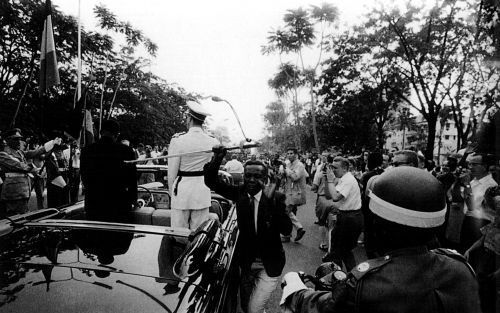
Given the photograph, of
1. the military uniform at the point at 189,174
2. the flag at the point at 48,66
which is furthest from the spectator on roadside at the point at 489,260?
the flag at the point at 48,66

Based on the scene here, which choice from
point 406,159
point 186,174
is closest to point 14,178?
point 186,174

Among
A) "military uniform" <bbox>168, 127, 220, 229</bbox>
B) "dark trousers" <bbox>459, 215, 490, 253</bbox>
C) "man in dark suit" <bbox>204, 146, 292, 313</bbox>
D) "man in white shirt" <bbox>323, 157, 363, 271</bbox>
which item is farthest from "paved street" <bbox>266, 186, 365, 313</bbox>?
"dark trousers" <bbox>459, 215, 490, 253</bbox>

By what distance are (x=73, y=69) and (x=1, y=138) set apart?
9.41m

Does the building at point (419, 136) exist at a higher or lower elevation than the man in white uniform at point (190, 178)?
higher

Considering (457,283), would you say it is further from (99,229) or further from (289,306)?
(99,229)

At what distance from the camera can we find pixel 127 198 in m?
3.10

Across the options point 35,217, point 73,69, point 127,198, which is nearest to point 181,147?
point 127,198

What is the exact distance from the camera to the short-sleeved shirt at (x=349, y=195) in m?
4.48

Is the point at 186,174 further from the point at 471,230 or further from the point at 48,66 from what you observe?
the point at 48,66

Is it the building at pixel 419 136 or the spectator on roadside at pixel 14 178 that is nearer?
the spectator on roadside at pixel 14 178

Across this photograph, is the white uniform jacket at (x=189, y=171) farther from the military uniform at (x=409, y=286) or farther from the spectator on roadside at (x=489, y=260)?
the spectator on roadside at (x=489, y=260)

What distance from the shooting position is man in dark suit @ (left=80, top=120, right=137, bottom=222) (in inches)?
116

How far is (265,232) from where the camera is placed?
285 cm

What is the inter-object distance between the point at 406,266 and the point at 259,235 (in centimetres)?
180
